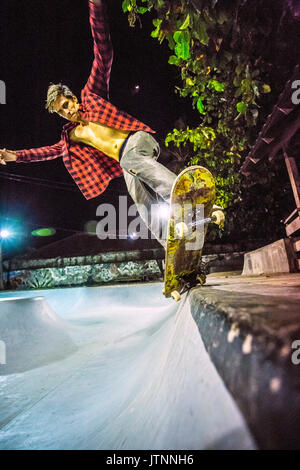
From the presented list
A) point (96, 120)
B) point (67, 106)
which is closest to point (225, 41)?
point (96, 120)

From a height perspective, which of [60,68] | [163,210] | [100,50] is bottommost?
[163,210]

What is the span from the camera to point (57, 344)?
10.3 ft

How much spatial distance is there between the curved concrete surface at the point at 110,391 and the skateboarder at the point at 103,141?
3.83 ft

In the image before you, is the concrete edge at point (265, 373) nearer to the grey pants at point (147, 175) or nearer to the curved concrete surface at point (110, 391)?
the curved concrete surface at point (110, 391)

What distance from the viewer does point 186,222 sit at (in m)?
2.05

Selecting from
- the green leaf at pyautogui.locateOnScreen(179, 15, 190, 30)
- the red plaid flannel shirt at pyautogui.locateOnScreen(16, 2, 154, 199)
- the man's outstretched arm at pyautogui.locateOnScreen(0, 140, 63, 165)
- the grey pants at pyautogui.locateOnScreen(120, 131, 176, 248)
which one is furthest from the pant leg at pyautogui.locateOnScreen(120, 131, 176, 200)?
the man's outstretched arm at pyautogui.locateOnScreen(0, 140, 63, 165)

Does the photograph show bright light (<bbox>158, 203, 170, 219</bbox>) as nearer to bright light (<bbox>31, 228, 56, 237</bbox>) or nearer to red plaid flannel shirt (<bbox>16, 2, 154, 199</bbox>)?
red plaid flannel shirt (<bbox>16, 2, 154, 199</bbox>)

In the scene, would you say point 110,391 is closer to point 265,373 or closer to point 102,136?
point 265,373

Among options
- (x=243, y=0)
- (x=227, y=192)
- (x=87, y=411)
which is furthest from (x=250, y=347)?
(x=227, y=192)

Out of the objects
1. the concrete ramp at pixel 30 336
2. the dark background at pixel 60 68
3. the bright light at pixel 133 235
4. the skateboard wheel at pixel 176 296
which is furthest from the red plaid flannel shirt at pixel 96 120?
the bright light at pixel 133 235

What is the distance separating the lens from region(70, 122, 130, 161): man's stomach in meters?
2.61

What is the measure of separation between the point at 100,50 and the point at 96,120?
668 mm

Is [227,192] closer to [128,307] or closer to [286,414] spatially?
[128,307]

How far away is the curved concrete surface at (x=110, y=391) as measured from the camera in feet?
2.07
